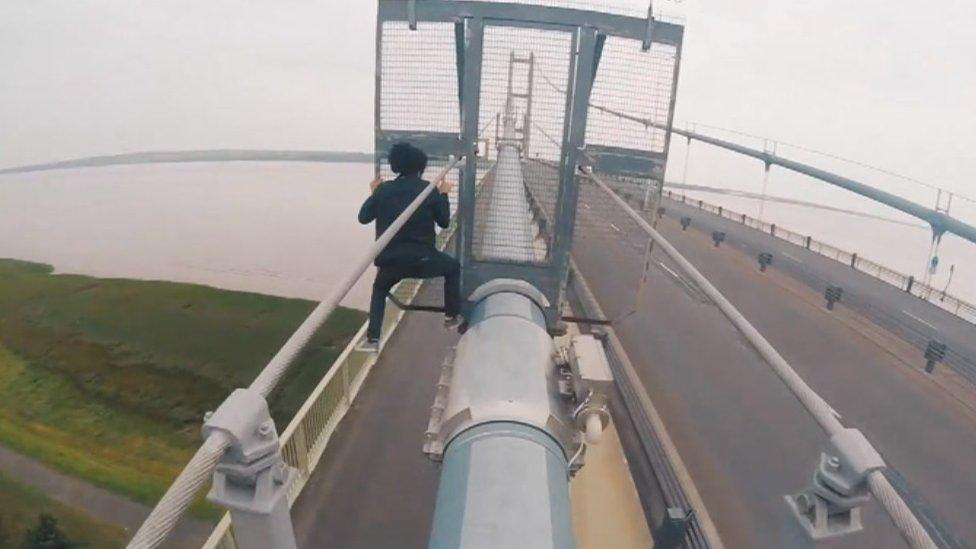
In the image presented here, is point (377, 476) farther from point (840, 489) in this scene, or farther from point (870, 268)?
point (870, 268)

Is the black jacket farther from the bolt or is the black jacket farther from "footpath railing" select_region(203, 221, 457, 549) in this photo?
the bolt

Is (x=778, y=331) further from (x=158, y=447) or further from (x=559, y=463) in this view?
(x=158, y=447)

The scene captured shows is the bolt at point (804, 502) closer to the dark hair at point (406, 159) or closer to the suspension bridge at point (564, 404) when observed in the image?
the suspension bridge at point (564, 404)

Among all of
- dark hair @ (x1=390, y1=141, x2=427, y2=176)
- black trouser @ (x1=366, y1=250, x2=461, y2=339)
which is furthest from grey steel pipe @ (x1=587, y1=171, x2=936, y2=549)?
dark hair @ (x1=390, y1=141, x2=427, y2=176)

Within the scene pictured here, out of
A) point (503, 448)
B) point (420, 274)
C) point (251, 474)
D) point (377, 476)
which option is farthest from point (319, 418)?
point (251, 474)

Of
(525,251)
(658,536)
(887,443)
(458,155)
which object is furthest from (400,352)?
(887,443)

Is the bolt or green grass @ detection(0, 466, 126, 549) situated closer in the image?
the bolt
